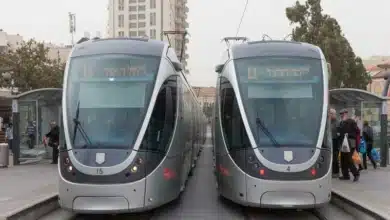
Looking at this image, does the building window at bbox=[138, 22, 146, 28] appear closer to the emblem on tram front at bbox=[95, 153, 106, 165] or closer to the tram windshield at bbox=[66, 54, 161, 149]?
the tram windshield at bbox=[66, 54, 161, 149]

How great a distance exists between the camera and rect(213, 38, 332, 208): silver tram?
912 centimetres

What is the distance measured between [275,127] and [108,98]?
3.02 meters

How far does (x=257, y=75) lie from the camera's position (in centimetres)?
1004

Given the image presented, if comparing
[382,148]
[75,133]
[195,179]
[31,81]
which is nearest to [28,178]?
[195,179]

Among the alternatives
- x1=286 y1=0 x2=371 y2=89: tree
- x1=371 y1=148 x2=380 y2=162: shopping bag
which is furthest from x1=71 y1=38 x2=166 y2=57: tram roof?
x1=286 y1=0 x2=371 y2=89: tree

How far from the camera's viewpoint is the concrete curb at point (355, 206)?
8.70 meters

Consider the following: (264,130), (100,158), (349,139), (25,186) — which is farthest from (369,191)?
(25,186)

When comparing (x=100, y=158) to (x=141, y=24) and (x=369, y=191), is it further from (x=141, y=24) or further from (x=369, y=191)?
(x=141, y=24)

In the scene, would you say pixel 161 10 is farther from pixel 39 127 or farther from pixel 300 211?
pixel 300 211

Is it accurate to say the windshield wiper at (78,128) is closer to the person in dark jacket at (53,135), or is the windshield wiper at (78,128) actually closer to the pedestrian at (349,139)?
the pedestrian at (349,139)

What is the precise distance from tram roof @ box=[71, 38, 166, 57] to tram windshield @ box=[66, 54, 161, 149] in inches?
4.9

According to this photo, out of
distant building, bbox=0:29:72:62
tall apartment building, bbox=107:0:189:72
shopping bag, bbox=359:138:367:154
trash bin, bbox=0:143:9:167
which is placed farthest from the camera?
tall apartment building, bbox=107:0:189:72

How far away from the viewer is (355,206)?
9789 mm

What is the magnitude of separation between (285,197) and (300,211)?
1857 millimetres
